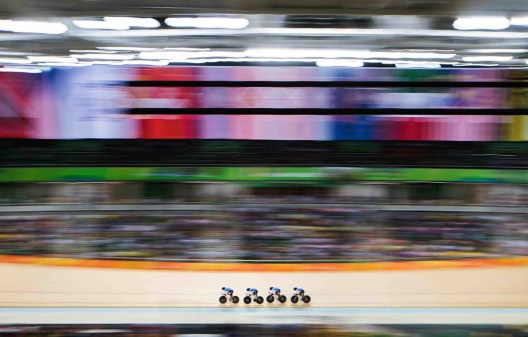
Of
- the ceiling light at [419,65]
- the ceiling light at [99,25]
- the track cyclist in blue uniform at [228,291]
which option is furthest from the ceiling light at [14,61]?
the ceiling light at [419,65]

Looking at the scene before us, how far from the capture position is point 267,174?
6.36 m

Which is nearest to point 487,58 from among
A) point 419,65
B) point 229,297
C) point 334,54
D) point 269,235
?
point 419,65

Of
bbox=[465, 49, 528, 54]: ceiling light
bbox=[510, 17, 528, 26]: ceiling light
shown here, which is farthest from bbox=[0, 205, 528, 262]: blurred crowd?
bbox=[510, 17, 528, 26]: ceiling light

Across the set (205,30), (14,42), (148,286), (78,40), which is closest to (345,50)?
(205,30)

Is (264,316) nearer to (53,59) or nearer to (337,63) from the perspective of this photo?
(337,63)

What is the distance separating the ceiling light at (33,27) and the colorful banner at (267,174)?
286cm

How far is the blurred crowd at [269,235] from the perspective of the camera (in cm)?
642

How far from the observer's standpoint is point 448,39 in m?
4.03

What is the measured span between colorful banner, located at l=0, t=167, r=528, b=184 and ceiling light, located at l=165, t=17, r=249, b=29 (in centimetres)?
307

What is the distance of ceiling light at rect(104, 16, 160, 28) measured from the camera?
3288 mm

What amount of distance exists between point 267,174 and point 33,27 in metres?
3.50

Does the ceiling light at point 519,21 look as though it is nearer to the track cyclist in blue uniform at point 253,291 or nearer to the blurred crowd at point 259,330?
the blurred crowd at point 259,330

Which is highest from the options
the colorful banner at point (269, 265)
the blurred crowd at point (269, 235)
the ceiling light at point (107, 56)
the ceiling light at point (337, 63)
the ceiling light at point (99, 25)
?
→ the ceiling light at point (107, 56)

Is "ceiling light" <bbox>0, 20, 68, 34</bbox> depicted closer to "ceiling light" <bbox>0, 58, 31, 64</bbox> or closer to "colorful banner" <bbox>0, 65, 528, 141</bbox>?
"ceiling light" <bbox>0, 58, 31, 64</bbox>
